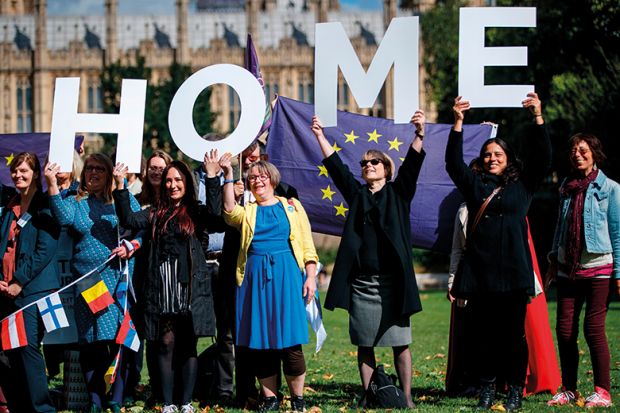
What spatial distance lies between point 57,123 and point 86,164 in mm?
364

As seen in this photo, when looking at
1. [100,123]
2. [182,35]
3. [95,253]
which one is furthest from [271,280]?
[182,35]

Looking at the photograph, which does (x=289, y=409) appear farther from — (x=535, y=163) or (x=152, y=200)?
(x=535, y=163)

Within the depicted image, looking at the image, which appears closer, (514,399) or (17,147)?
(514,399)

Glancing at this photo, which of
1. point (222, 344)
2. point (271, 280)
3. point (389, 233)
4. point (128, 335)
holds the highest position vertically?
Answer: point (389, 233)

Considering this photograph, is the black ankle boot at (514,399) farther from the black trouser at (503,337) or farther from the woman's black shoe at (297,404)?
the woman's black shoe at (297,404)

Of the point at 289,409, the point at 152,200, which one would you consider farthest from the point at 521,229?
the point at 152,200

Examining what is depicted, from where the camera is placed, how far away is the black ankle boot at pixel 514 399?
6.69m

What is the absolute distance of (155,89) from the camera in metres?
51.9

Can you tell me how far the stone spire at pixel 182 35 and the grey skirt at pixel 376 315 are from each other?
57.3 meters

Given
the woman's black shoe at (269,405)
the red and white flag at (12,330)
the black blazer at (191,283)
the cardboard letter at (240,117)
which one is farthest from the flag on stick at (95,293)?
the woman's black shoe at (269,405)

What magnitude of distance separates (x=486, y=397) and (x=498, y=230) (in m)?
1.12

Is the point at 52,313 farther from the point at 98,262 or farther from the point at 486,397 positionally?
the point at 486,397

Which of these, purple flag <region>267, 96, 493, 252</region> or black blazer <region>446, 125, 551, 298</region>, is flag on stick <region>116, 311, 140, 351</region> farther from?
black blazer <region>446, 125, 551, 298</region>

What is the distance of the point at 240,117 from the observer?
7188 millimetres
